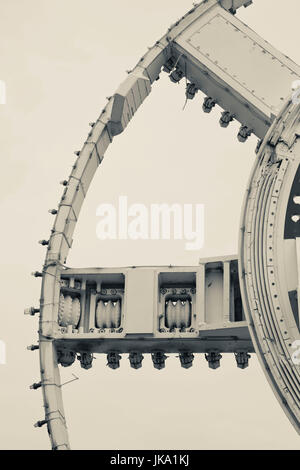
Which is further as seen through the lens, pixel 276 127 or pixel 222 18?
pixel 222 18

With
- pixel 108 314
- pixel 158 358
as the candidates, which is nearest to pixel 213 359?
pixel 158 358

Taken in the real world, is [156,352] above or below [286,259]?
below

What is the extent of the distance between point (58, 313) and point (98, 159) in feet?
21.6

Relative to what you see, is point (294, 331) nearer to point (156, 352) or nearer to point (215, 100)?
point (156, 352)

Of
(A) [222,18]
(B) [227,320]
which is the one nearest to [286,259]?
(B) [227,320]

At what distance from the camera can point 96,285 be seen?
4116 cm

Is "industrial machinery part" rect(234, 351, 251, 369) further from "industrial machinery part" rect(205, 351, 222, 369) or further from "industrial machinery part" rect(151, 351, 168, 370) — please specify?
"industrial machinery part" rect(151, 351, 168, 370)

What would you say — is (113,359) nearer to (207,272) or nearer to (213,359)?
(213,359)

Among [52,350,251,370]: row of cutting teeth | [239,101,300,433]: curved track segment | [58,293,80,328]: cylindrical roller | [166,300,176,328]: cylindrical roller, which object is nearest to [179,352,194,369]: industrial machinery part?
[52,350,251,370]: row of cutting teeth

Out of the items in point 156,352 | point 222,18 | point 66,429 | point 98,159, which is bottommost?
point 66,429

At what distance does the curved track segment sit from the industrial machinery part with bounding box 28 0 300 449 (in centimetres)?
3

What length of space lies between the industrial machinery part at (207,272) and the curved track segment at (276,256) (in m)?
0.03

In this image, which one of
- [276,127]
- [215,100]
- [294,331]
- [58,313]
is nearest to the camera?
[294,331]

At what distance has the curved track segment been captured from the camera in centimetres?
3312
